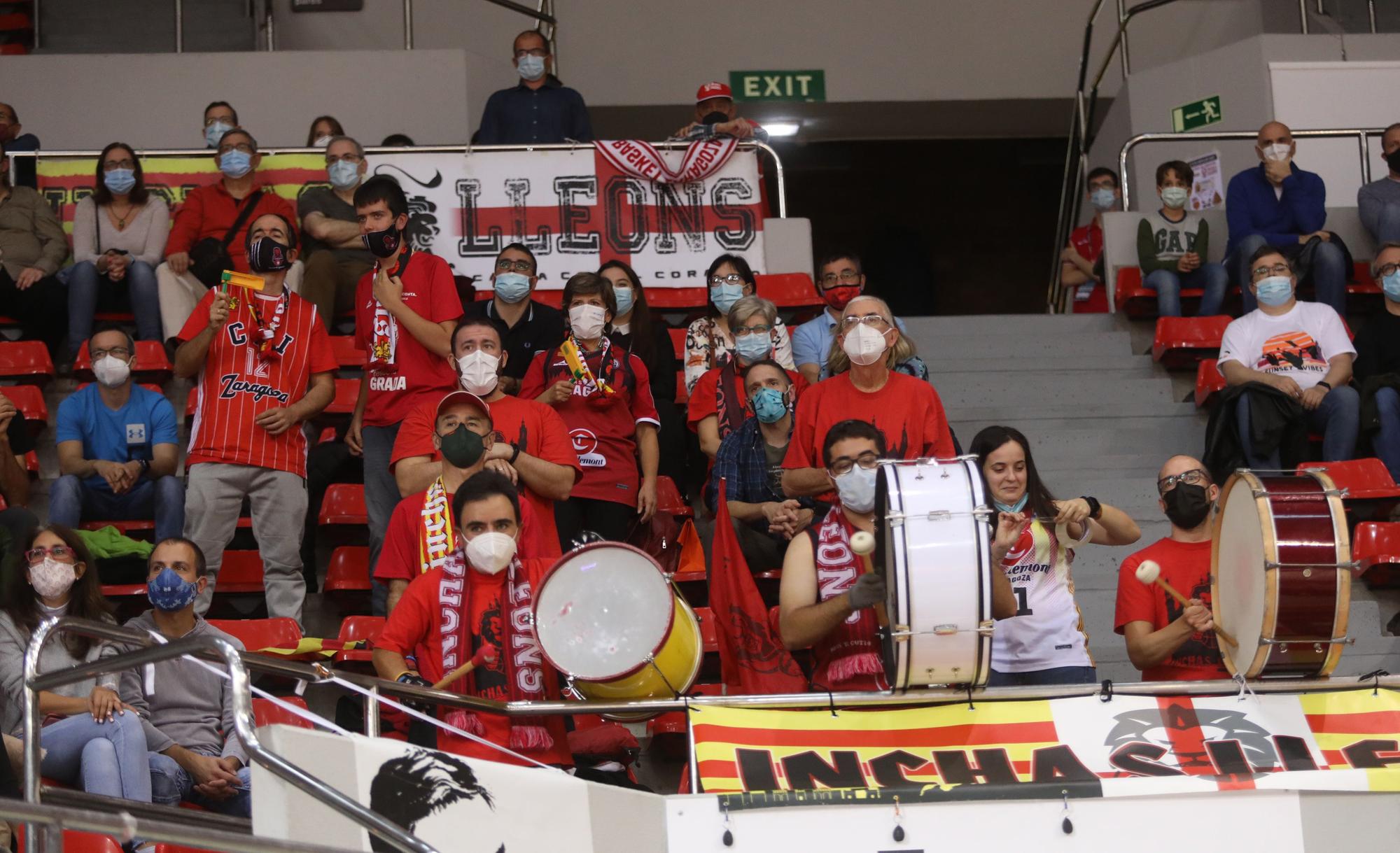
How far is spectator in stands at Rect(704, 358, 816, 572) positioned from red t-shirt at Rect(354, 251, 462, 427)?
1.24 meters

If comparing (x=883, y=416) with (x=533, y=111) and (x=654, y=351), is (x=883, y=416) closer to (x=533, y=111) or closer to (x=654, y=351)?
(x=654, y=351)

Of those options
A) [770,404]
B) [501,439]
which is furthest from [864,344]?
[501,439]

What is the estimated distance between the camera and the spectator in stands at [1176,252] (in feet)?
31.5

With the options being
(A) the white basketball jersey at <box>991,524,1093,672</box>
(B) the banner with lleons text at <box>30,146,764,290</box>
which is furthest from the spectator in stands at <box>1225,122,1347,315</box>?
(A) the white basketball jersey at <box>991,524,1093,672</box>

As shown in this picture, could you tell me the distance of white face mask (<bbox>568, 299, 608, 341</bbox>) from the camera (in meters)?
7.20

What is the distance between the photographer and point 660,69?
544 inches

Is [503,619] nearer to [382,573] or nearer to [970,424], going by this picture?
[382,573]

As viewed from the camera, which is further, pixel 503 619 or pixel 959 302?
pixel 959 302

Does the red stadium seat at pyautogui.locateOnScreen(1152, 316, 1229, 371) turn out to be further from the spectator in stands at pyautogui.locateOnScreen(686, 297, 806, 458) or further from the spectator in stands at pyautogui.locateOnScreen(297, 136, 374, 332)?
the spectator in stands at pyautogui.locateOnScreen(297, 136, 374, 332)

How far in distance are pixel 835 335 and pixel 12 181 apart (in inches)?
206

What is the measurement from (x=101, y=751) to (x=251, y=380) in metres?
2.23

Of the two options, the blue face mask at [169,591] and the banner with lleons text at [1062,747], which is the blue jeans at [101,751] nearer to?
the blue face mask at [169,591]

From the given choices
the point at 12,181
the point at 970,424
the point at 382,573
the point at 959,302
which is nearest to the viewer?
the point at 382,573

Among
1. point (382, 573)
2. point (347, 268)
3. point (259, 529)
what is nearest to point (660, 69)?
point (347, 268)
